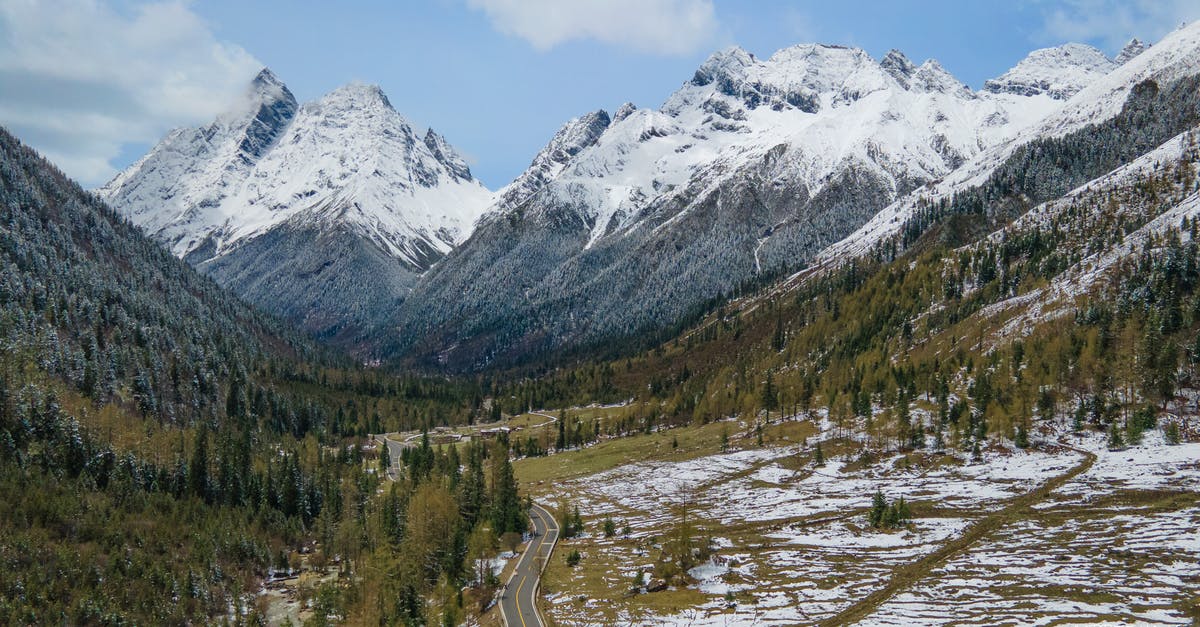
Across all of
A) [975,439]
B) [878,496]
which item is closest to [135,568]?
[878,496]

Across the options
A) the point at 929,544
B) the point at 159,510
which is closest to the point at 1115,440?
the point at 929,544

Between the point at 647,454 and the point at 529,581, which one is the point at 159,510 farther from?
the point at 647,454

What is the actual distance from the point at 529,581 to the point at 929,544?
5288cm

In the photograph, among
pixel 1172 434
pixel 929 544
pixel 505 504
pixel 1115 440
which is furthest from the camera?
pixel 1115 440

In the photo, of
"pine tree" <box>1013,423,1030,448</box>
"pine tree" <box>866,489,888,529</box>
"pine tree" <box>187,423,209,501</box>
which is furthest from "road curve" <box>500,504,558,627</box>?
"pine tree" <box>1013,423,1030,448</box>

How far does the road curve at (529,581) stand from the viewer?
8544 centimetres

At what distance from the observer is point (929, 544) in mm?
100062

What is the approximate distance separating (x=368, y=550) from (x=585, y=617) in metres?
50.1

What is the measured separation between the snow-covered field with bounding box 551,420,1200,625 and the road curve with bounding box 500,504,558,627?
3520 millimetres

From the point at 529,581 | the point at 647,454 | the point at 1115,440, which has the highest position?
the point at 1115,440

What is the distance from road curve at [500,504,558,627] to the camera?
85438mm

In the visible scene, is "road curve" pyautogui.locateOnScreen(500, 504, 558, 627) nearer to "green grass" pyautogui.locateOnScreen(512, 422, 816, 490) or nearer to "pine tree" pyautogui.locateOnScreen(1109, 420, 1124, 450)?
"green grass" pyautogui.locateOnScreen(512, 422, 816, 490)

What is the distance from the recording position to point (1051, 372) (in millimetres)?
161375

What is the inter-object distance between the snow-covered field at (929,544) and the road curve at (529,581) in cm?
352
